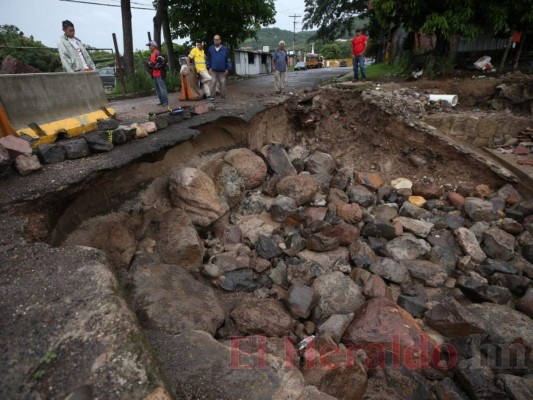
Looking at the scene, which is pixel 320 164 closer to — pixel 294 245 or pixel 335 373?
pixel 294 245

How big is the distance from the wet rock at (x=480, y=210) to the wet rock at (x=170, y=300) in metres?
4.32

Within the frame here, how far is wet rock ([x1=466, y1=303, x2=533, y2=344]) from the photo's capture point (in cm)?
314

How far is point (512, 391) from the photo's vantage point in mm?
2479

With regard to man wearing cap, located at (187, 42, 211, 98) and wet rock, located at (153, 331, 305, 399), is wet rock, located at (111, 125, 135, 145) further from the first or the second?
man wearing cap, located at (187, 42, 211, 98)

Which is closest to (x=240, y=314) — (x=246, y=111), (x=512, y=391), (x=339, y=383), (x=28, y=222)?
(x=339, y=383)

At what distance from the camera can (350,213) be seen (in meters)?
5.00

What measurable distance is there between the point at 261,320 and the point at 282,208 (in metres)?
2.28

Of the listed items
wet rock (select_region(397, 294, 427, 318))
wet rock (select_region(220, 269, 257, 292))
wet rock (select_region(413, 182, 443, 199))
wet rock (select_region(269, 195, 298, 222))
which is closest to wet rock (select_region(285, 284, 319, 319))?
wet rock (select_region(220, 269, 257, 292))

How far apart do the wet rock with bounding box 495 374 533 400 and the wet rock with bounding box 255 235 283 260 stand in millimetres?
2531

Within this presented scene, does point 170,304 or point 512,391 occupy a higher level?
point 170,304

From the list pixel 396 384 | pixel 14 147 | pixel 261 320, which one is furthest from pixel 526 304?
pixel 14 147

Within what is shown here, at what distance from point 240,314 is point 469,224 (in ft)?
13.4

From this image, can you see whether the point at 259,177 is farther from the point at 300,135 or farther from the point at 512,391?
the point at 512,391

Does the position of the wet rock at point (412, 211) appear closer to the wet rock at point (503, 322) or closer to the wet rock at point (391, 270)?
the wet rock at point (391, 270)
